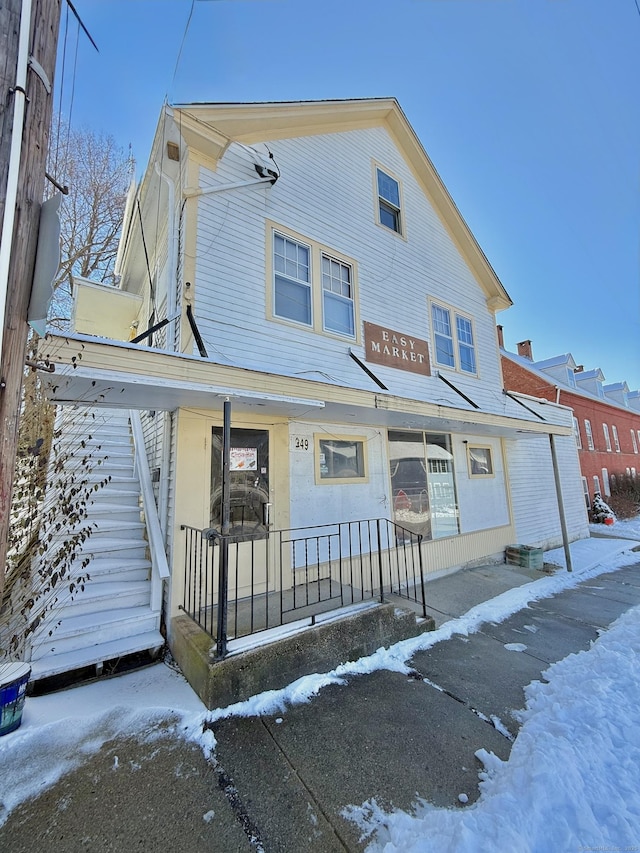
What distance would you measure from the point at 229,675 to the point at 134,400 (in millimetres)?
2904

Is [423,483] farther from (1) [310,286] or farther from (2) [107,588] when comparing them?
(2) [107,588]

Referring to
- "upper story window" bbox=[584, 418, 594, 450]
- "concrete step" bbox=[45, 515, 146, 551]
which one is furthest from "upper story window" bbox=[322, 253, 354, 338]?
"upper story window" bbox=[584, 418, 594, 450]

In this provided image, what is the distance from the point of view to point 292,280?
19.4 ft

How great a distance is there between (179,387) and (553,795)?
397cm

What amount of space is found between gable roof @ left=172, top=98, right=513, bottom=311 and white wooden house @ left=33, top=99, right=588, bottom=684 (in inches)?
1.4

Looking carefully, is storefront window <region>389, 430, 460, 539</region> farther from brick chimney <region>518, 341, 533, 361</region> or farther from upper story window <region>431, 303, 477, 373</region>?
brick chimney <region>518, 341, 533, 361</region>

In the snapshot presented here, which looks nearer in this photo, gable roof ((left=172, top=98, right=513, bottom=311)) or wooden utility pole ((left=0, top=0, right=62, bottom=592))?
wooden utility pole ((left=0, top=0, right=62, bottom=592))

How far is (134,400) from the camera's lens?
3932 millimetres

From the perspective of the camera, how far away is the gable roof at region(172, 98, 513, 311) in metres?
5.07

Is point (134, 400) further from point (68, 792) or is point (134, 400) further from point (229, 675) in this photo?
point (68, 792)

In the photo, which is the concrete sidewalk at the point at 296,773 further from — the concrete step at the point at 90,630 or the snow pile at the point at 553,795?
the concrete step at the point at 90,630

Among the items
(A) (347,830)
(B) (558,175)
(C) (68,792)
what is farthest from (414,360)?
(B) (558,175)

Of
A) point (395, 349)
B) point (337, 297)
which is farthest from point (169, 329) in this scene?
point (395, 349)

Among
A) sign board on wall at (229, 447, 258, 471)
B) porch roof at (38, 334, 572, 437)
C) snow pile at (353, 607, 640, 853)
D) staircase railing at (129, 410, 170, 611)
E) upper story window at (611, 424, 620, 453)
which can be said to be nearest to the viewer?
snow pile at (353, 607, 640, 853)
